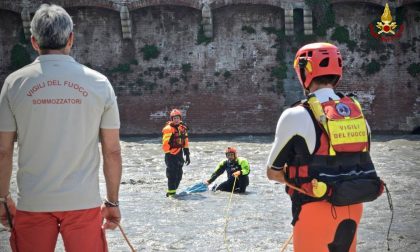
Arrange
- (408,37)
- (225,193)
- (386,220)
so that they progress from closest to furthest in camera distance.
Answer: (386,220), (225,193), (408,37)

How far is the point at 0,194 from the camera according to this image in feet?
11.2

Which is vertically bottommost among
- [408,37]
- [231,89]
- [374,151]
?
[374,151]

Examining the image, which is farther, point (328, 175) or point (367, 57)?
point (367, 57)

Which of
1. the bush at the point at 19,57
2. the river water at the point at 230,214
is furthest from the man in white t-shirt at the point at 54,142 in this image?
the bush at the point at 19,57

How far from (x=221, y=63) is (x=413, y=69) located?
709cm

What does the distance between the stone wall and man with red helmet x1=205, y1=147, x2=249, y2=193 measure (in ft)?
35.8

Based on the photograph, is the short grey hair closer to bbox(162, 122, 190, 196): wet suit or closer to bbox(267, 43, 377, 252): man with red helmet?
bbox(267, 43, 377, 252): man with red helmet

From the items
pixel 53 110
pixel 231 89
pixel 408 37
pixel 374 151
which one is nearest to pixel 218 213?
pixel 53 110

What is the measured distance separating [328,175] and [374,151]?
1476cm

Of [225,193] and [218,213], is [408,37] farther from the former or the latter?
[218,213]

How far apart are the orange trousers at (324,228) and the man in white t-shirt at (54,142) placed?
1184 mm

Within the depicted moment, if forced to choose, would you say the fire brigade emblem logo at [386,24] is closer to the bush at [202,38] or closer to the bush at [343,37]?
the bush at [343,37]

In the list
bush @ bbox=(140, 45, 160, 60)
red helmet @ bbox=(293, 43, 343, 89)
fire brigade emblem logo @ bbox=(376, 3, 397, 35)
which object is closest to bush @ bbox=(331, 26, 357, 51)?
fire brigade emblem logo @ bbox=(376, 3, 397, 35)

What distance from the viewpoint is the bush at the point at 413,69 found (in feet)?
74.1
